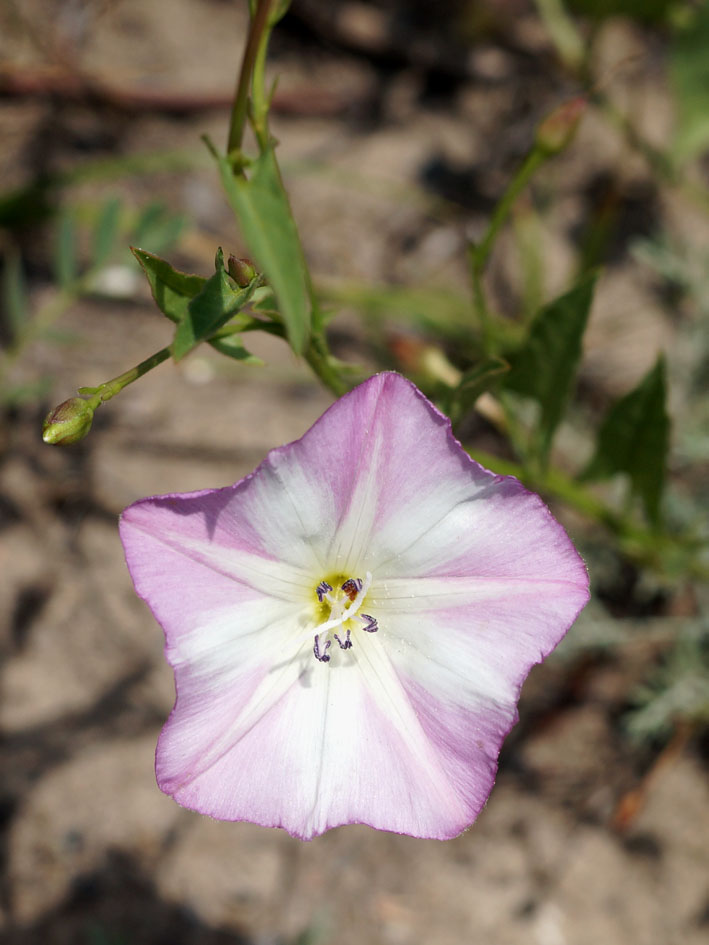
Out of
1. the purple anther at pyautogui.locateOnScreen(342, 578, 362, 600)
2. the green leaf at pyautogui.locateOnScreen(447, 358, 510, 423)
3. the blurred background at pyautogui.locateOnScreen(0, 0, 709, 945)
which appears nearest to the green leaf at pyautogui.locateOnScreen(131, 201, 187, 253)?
the blurred background at pyautogui.locateOnScreen(0, 0, 709, 945)

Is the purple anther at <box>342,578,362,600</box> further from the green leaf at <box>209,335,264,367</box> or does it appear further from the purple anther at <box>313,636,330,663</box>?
the green leaf at <box>209,335,264,367</box>

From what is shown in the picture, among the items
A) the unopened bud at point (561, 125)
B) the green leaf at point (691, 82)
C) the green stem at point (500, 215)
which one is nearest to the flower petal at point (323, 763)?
the green stem at point (500, 215)

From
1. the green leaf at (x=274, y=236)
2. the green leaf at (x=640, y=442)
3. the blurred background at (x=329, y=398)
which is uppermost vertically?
the green leaf at (x=274, y=236)

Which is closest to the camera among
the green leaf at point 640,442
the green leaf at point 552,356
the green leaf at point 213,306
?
the green leaf at point 213,306

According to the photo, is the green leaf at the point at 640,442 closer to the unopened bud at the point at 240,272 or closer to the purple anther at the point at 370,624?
the purple anther at the point at 370,624

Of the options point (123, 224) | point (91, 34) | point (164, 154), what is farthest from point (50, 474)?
point (91, 34)

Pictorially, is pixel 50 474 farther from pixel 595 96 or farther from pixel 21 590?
A: pixel 595 96
